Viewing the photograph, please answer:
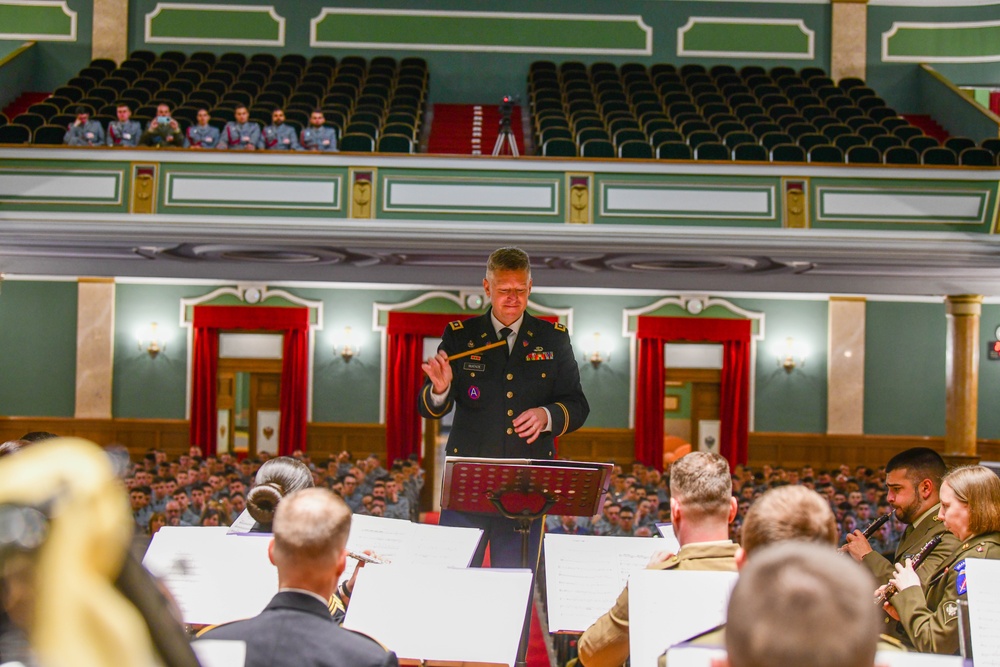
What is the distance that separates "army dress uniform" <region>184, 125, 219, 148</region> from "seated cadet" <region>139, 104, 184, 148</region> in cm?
20

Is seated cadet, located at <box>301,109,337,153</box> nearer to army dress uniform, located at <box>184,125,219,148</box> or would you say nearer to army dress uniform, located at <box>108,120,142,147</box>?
army dress uniform, located at <box>184,125,219,148</box>

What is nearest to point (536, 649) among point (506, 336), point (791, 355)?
point (506, 336)

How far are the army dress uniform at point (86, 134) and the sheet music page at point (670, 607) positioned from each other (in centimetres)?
840

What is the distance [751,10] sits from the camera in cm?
1348

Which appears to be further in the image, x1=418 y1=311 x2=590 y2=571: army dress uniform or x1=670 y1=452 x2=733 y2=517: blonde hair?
x1=418 y1=311 x2=590 y2=571: army dress uniform

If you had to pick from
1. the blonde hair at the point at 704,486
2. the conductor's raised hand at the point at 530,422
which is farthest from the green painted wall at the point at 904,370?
the blonde hair at the point at 704,486

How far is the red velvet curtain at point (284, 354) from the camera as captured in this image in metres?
12.4

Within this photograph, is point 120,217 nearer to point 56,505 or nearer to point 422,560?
point 422,560

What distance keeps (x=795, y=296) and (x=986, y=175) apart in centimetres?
426

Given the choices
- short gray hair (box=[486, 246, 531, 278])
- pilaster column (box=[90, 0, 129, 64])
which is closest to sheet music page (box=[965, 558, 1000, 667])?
short gray hair (box=[486, 246, 531, 278])

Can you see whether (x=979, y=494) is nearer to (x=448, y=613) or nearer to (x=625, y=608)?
(x=625, y=608)

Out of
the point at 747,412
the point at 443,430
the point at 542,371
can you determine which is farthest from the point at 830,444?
the point at 542,371

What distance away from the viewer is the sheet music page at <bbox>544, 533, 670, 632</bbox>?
2.54m

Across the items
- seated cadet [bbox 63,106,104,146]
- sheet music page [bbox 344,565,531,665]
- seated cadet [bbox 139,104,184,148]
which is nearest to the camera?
sheet music page [bbox 344,565,531,665]
